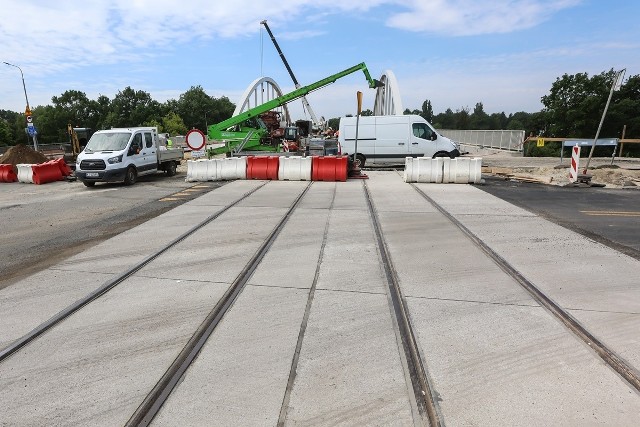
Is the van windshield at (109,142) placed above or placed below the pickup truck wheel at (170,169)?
above

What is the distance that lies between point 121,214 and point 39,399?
24.2 feet

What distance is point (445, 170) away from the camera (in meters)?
13.5

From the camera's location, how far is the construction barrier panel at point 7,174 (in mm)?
17266

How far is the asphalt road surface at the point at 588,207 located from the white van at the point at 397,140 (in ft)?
13.5

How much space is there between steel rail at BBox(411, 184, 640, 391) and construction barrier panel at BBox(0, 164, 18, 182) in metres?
19.9

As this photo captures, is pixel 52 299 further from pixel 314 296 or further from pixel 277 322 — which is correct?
pixel 314 296

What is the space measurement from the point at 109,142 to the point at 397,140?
485 inches

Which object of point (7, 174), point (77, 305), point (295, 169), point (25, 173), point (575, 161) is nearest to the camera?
point (77, 305)

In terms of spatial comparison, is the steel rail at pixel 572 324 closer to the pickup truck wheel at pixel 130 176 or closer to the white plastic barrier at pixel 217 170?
the white plastic barrier at pixel 217 170

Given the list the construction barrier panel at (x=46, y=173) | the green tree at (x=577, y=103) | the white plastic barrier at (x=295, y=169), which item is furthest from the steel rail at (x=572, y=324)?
the green tree at (x=577, y=103)

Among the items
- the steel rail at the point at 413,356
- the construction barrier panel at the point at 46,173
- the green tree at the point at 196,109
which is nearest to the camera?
the steel rail at the point at 413,356

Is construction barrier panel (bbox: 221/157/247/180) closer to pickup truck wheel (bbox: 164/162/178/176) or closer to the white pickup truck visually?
the white pickup truck

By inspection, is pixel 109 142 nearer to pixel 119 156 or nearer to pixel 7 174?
pixel 119 156

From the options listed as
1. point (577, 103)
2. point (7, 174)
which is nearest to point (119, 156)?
point (7, 174)
